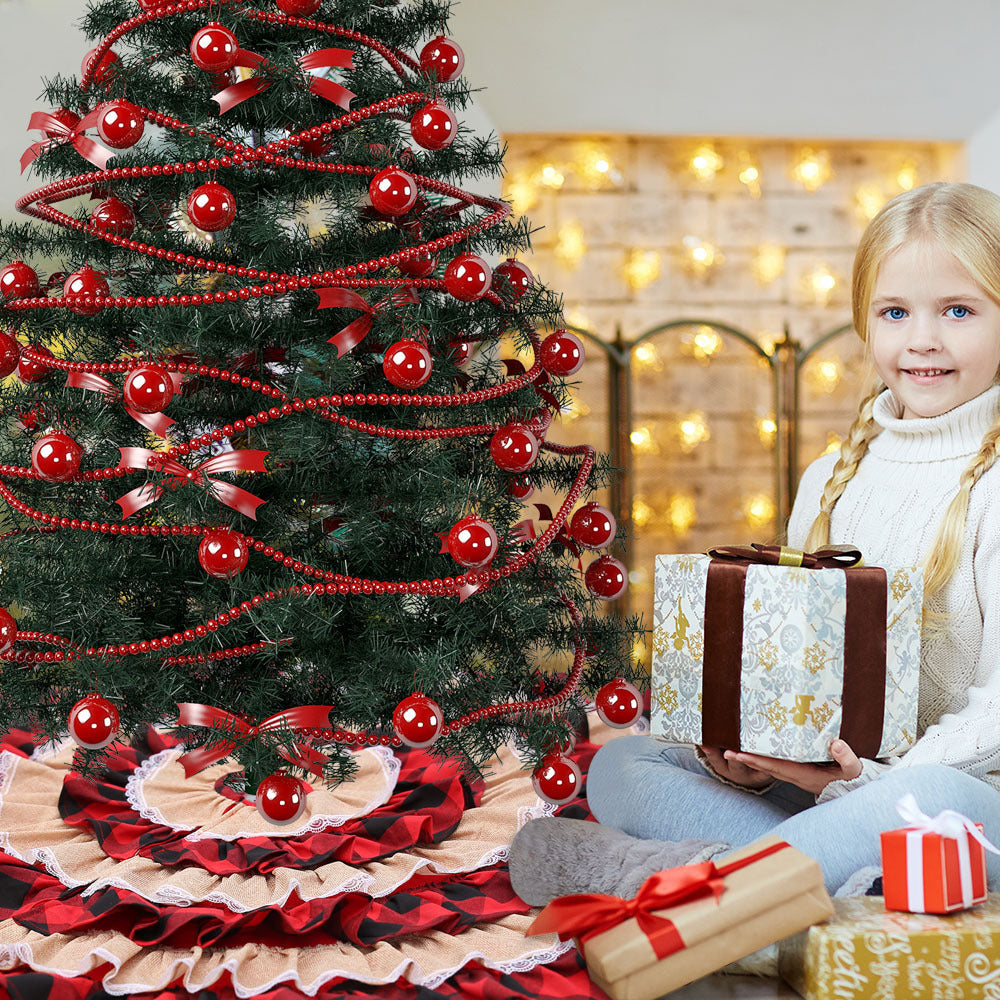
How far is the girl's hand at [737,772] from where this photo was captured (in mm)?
1394

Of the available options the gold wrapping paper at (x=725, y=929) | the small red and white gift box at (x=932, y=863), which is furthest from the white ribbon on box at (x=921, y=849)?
the gold wrapping paper at (x=725, y=929)

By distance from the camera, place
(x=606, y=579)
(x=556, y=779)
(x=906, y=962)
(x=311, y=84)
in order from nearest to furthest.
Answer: (x=906, y=962)
(x=311, y=84)
(x=556, y=779)
(x=606, y=579)

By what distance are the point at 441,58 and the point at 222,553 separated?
2.33 ft

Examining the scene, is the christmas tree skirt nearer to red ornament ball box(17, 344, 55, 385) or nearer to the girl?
the girl

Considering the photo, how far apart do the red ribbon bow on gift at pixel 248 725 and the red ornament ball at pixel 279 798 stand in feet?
0.08

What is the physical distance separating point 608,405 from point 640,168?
881 mm

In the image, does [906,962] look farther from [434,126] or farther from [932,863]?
[434,126]

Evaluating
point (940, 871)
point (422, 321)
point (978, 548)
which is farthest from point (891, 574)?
point (422, 321)

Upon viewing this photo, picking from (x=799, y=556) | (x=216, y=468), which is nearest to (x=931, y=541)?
(x=799, y=556)

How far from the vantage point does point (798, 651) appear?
116 centimetres

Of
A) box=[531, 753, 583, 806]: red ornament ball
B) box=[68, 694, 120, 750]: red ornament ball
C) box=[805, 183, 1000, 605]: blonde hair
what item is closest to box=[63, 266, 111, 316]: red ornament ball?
box=[68, 694, 120, 750]: red ornament ball

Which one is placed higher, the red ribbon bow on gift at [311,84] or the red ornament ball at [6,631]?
the red ribbon bow on gift at [311,84]

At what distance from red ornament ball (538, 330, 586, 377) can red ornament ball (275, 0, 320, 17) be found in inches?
19.4

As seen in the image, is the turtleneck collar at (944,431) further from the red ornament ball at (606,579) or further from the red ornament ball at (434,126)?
the red ornament ball at (434,126)
